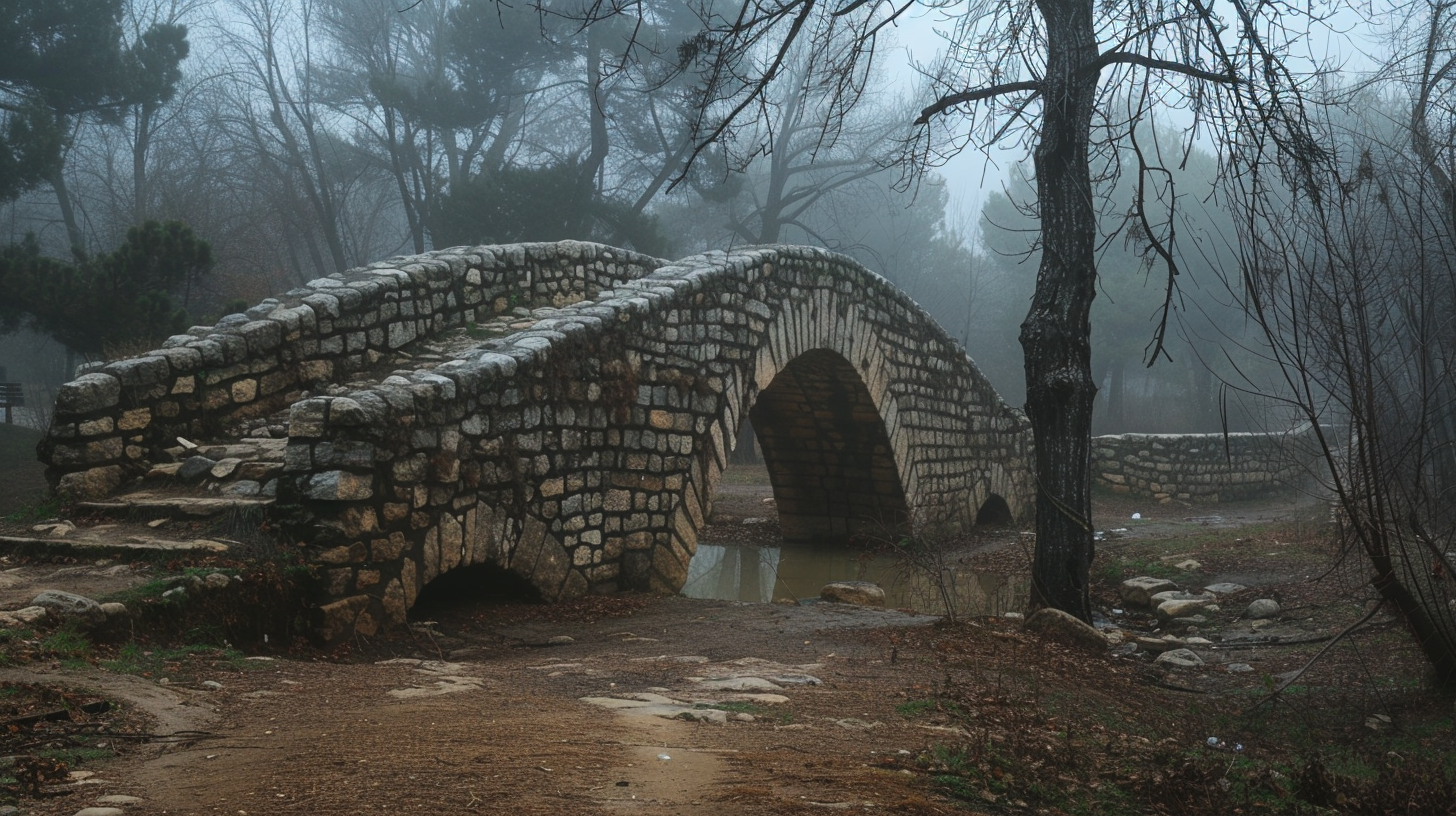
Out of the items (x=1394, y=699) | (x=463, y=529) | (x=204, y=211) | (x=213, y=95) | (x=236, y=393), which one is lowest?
(x=1394, y=699)

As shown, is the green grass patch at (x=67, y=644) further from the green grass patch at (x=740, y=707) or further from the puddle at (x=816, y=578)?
the puddle at (x=816, y=578)

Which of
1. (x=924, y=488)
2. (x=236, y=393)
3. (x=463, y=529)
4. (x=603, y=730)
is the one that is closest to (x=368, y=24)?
(x=924, y=488)

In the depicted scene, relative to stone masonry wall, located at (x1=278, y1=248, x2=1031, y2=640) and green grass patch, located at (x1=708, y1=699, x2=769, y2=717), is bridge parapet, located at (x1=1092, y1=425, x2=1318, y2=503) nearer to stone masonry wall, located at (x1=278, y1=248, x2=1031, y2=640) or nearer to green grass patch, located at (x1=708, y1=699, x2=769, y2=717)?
stone masonry wall, located at (x1=278, y1=248, x2=1031, y2=640)

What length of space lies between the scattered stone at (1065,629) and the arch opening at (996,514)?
30.0 feet

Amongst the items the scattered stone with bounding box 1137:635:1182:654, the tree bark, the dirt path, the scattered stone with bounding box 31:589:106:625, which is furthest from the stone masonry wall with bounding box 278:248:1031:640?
the scattered stone with bounding box 1137:635:1182:654

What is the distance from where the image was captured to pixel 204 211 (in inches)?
840

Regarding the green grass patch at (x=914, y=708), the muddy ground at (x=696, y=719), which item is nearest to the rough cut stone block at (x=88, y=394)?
the muddy ground at (x=696, y=719)

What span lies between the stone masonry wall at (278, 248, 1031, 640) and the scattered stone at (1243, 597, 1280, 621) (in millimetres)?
4189

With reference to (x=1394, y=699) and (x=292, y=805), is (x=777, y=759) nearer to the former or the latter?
(x=292, y=805)

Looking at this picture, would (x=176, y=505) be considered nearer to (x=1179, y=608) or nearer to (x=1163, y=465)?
(x=1179, y=608)

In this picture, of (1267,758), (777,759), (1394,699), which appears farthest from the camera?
(1394,699)

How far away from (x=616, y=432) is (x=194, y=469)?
269 cm

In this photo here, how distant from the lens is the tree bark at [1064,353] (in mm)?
6625

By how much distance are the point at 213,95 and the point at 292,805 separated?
2464 cm
